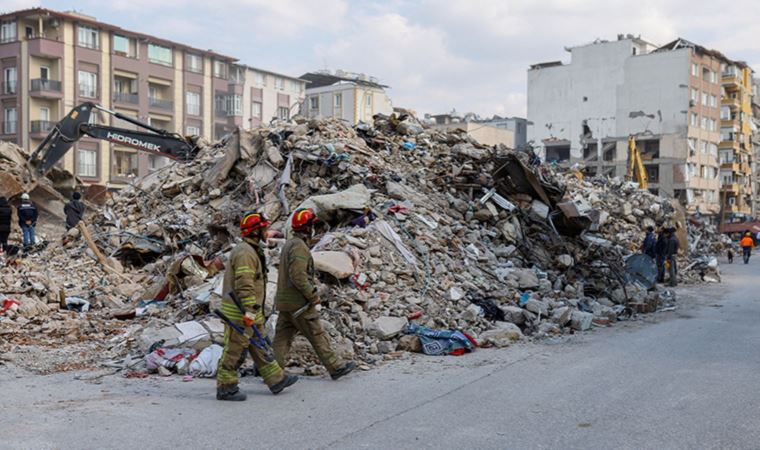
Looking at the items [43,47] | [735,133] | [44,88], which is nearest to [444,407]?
[44,88]

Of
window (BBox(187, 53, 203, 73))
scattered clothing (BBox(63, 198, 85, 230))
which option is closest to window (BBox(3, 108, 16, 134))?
window (BBox(187, 53, 203, 73))

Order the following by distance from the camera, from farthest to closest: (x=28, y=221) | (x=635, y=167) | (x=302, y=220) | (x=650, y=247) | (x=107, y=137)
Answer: (x=635, y=167), (x=650, y=247), (x=107, y=137), (x=28, y=221), (x=302, y=220)

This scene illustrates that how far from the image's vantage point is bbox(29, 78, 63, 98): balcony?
47125 millimetres

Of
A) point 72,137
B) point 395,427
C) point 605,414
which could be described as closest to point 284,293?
point 395,427

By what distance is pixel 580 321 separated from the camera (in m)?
11.1

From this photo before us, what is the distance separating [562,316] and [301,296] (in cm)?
511

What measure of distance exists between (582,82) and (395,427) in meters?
66.9

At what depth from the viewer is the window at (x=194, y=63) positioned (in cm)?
5678

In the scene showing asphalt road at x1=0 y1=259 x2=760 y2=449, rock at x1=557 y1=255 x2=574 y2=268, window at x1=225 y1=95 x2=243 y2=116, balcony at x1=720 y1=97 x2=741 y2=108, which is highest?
balcony at x1=720 y1=97 x2=741 y2=108

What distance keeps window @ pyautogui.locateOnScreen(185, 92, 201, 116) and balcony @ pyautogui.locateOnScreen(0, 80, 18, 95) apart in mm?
12206

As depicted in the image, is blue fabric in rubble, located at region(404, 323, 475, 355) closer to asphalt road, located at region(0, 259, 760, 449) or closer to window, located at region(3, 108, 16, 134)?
asphalt road, located at region(0, 259, 760, 449)

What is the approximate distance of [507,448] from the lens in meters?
5.19

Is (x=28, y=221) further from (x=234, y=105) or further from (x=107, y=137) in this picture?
(x=234, y=105)

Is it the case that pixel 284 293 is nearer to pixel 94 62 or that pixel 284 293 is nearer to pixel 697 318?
pixel 697 318
